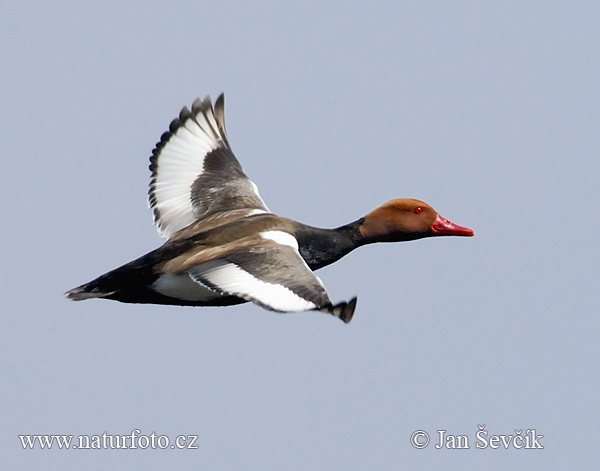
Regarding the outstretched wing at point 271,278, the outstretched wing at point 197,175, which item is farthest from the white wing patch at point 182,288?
the outstretched wing at point 197,175

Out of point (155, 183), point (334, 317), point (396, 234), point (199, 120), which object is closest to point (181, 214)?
point (155, 183)

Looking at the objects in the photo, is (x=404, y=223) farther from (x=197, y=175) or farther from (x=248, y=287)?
(x=248, y=287)

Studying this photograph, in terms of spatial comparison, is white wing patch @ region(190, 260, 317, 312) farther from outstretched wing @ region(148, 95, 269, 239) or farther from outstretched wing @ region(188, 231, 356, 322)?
outstretched wing @ region(148, 95, 269, 239)

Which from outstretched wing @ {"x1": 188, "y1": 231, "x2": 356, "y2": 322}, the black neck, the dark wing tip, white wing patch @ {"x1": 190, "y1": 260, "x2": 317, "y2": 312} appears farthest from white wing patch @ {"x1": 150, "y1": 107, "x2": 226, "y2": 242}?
the dark wing tip

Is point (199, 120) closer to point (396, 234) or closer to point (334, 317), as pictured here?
point (396, 234)

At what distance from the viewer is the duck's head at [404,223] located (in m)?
12.1

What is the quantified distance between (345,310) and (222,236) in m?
2.41

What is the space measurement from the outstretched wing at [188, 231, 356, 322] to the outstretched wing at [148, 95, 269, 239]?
1.75 metres

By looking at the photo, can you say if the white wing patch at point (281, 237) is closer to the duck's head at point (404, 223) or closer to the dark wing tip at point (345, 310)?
the duck's head at point (404, 223)

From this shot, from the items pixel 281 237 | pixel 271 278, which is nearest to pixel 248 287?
pixel 271 278

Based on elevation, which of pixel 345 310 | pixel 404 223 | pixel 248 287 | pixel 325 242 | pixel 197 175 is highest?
pixel 197 175

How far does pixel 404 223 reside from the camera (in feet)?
40.1

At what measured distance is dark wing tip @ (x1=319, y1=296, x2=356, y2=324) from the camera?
890 centimetres

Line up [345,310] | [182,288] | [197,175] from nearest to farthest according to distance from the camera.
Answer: [345,310] → [182,288] → [197,175]
